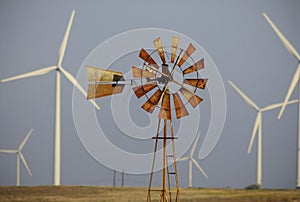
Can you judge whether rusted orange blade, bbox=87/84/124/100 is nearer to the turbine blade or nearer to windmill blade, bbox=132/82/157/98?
windmill blade, bbox=132/82/157/98

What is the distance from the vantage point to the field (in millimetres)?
36531

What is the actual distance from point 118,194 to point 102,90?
16818 mm

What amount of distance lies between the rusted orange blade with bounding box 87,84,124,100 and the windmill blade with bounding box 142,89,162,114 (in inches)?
65.5

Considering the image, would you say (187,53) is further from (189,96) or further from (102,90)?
(102,90)

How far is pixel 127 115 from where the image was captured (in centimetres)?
2339

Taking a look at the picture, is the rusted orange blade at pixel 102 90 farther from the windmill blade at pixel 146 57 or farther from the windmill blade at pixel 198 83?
the windmill blade at pixel 198 83

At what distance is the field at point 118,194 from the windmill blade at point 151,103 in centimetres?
1481

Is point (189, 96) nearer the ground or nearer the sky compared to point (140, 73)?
nearer the ground

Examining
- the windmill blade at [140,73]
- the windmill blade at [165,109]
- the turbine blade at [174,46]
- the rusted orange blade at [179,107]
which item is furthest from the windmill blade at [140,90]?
the turbine blade at [174,46]

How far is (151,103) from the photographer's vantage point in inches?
870

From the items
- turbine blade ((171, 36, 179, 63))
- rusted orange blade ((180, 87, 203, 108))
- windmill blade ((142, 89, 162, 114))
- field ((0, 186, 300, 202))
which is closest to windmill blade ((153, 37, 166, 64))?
turbine blade ((171, 36, 179, 63))

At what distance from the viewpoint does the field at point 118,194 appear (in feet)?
120

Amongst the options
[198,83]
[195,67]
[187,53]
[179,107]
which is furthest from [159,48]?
[179,107]

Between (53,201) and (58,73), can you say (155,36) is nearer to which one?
(53,201)
